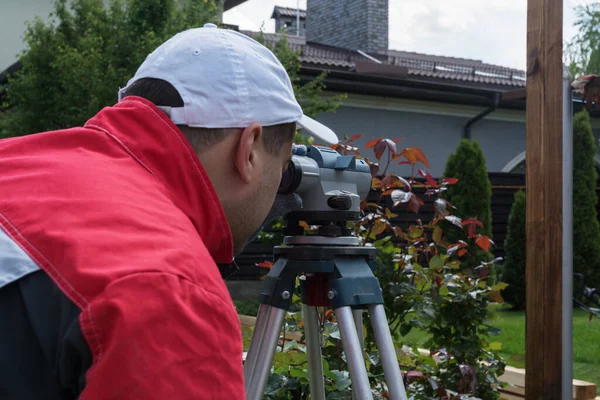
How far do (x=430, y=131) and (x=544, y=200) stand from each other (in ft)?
37.7

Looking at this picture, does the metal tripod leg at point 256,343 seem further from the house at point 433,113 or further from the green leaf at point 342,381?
the house at point 433,113

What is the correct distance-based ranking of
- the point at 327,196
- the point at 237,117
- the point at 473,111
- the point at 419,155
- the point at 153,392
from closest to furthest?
the point at 153,392
the point at 237,117
the point at 327,196
the point at 419,155
the point at 473,111

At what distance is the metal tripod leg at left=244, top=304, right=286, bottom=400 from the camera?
190 centimetres

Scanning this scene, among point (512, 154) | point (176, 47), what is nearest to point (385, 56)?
point (512, 154)

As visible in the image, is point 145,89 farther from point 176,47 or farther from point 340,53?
point 340,53

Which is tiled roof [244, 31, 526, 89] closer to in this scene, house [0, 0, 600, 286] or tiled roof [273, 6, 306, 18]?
house [0, 0, 600, 286]

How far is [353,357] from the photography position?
5.94 feet

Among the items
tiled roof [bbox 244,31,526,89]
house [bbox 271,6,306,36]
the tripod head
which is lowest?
the tripod head

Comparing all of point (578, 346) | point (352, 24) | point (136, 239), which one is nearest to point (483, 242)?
point (136, 239)

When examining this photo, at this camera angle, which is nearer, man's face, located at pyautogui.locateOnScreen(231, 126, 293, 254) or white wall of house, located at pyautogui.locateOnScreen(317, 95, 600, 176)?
man's face, located at pyautogui.locateOnScreen(231, 126, 293, 254)

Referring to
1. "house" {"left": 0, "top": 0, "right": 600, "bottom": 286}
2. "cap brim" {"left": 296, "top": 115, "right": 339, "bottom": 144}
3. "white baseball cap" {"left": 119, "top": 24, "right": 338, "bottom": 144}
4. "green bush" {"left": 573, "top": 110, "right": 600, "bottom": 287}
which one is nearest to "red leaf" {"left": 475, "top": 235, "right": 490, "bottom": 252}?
"cap brim" {"left": 296, "top": 115, "right": 339, "bottom": 144}

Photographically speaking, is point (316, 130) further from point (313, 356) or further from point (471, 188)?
point (471, 188)

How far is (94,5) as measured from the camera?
34.1 feet

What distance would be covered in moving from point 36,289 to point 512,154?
1526 centimetres
